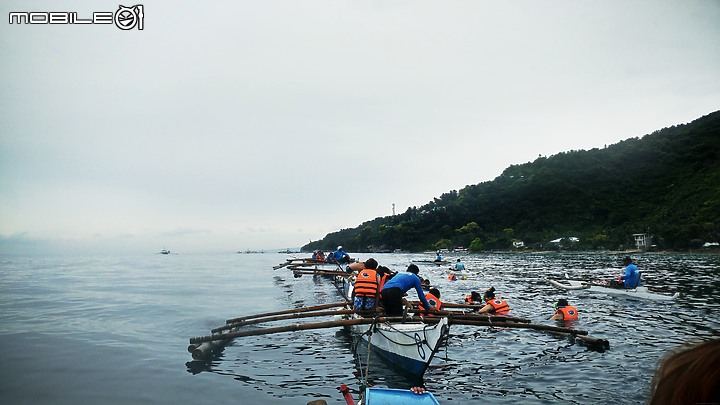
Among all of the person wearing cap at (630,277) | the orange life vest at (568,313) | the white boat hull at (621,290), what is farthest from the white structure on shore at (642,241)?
the orange life vest at (568,313)

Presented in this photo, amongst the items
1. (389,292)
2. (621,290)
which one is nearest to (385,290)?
(389,292)

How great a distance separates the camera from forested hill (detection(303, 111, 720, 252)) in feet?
273

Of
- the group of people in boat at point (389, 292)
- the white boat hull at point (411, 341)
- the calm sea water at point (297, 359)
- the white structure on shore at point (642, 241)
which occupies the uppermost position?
the group of people in boat at point (389, 292)

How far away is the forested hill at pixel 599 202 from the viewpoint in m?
83.2

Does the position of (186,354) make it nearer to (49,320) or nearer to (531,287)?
(49,320)

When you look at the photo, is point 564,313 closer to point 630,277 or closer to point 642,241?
point 630,277

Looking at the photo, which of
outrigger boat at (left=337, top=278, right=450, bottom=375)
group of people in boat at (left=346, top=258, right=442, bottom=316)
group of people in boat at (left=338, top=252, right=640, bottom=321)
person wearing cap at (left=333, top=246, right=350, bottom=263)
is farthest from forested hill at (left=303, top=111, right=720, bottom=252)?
outrigger boat at (left=337, top=278, right=450, bottom=375)

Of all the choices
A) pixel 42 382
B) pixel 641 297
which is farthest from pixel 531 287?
pixel 42 382

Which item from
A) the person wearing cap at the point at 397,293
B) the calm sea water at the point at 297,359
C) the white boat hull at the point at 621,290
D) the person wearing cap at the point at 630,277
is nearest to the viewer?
the calm sea water at the point at 297,359

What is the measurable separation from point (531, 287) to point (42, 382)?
30231mm

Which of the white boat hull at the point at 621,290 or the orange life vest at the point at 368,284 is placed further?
the white boat hull at the point at 621,290

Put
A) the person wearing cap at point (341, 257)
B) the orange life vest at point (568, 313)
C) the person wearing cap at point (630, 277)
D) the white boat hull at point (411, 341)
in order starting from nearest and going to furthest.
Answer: the white boat hull at point (411, 341) < the orange life vest at point (568, 313) < the person wearing cap at point (630, 277) < the person wearing cap at point (341, 257)

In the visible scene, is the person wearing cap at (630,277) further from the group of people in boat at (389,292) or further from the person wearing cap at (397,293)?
the person wearing cap at (397,293)

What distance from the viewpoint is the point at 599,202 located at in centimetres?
11388
